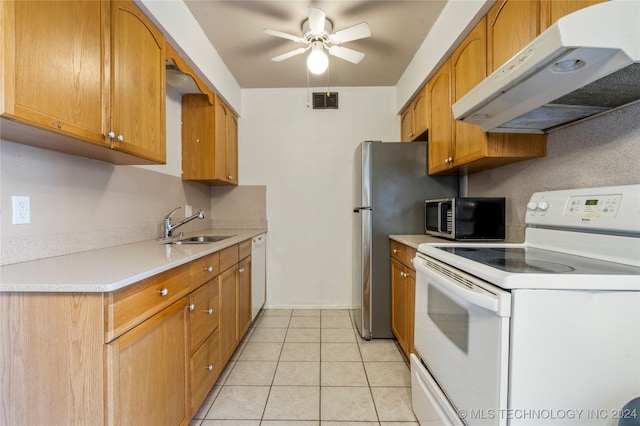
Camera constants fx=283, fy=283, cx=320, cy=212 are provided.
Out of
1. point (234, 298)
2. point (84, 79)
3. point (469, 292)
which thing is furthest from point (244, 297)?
point (469, 292)

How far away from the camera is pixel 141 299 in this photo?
100cm

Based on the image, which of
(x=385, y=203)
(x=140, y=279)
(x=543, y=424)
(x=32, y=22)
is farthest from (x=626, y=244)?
(x=32, y=22)

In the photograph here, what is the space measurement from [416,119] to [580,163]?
1.46 m

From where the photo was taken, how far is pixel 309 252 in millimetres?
3168

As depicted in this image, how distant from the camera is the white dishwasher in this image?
2.62 m

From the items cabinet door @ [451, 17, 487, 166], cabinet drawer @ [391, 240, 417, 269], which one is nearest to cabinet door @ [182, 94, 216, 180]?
cabinet drawer @ [391, 240, 417, 269]

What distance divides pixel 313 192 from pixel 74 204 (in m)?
2.10

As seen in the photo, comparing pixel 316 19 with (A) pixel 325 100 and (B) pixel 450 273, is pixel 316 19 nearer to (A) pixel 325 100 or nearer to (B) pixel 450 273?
(A) pixel 325 100

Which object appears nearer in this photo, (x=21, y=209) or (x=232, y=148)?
(x=21, y=209)

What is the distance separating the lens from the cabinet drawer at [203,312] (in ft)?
4.55

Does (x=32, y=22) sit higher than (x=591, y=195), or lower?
higher

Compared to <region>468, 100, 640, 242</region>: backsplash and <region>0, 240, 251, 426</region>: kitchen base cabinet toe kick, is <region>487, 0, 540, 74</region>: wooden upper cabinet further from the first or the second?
<region>0, 240, 251, 426</region>: kitchen base cabinet toe kick

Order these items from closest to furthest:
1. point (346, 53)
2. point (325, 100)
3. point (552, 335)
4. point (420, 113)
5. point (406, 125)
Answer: point (552, 335) → point (346, 53) → point (420, 113) → point (406, 125) → point (325, 100)

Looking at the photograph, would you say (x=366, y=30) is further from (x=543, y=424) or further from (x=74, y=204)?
(x=543, y=424)
